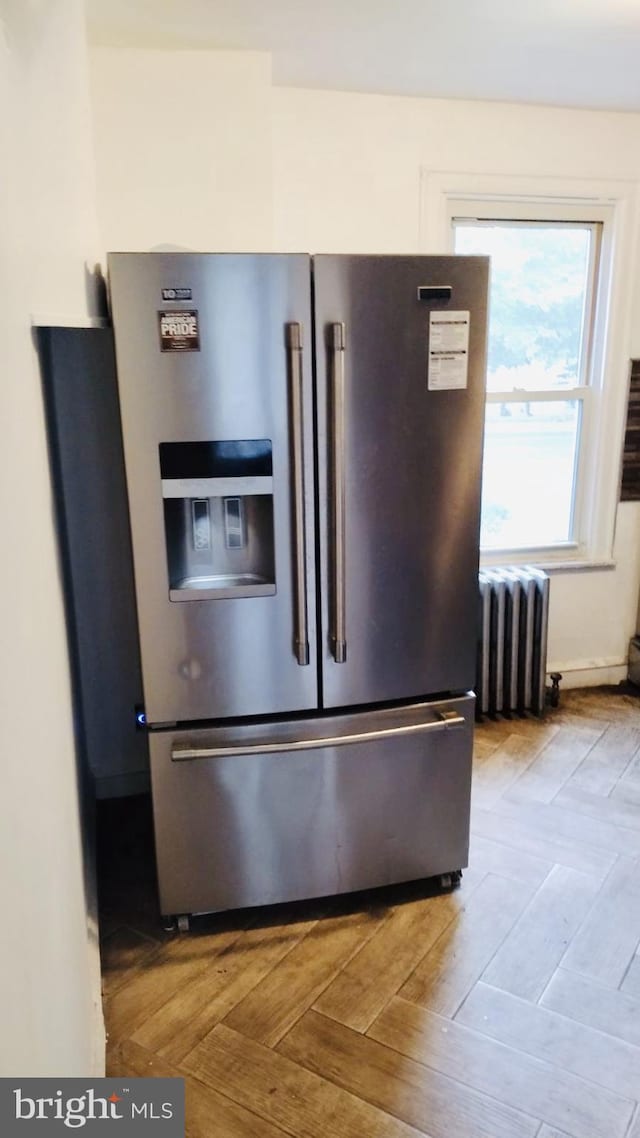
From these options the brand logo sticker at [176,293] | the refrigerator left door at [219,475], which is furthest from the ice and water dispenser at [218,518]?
the brand logo sticker at [176,293]

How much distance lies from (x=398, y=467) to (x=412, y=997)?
1.29 m

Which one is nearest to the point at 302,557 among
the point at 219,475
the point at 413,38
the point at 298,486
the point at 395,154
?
the point at 298,486

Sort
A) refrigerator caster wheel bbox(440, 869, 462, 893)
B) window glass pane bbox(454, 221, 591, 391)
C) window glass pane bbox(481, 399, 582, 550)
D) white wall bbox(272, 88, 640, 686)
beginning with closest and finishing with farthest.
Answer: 1. refrigerator caster wheel bbox(440, 869, 462, 893)
2. white wall bbox(272, 88, 640, 686)
3. window glass pane bbox(454, 221, 591, 391)
4. window glass pane bbox(481, 399, 582, 550)

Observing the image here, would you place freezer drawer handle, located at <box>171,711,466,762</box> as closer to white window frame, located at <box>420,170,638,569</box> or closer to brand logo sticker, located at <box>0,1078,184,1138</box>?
brand logo sticker, located at <box>0,1078,184,1138</box>

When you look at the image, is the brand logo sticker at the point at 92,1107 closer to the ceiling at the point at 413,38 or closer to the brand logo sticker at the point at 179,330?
the brand logo sticker at the point at 179,330

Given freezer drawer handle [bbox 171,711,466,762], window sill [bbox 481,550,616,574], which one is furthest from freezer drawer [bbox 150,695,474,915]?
window sill [bbox 481,550,616,574]

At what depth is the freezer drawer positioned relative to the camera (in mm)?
2016

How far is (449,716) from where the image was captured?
83.9 inches

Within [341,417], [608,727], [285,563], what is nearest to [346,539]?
[285,563]

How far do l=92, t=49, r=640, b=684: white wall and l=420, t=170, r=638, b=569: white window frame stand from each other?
43 millimetres

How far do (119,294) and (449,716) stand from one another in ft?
4.40

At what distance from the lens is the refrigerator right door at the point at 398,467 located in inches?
73.6

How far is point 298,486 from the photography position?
191cm

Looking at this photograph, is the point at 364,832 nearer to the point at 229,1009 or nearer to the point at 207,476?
the point at 229,1009
